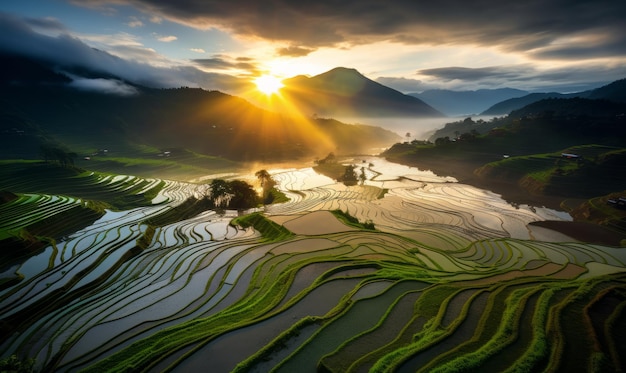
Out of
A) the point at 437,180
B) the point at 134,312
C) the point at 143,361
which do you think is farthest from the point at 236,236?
the point at 437,180

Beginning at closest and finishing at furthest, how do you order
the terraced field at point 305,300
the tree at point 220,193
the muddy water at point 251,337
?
the terraced field at point 305,300
the muddy water at point 251,337
the tree at point 220,193

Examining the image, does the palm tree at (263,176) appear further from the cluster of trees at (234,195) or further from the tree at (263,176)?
the cluster of trees at (234,195)

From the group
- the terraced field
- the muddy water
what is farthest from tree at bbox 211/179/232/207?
the muddy water

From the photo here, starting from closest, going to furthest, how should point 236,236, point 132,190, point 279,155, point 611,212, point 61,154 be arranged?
point 236,236 < point 611,212 < point 132,190 < point 61,154 < point 279,155

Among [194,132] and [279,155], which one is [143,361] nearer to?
[279,155]

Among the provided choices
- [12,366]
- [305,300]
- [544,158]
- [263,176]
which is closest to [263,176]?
[263,176]

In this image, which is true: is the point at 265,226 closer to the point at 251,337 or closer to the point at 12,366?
the point at 251,337

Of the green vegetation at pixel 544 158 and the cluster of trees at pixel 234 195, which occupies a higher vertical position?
the green vegetation at pixel 544 158

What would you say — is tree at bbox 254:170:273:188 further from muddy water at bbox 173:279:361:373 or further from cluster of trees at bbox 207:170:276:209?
muddy water at bbox 173:279:361:373

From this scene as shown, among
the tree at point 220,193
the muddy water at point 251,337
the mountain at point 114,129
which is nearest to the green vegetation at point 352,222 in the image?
the muddy water at point 251,337
